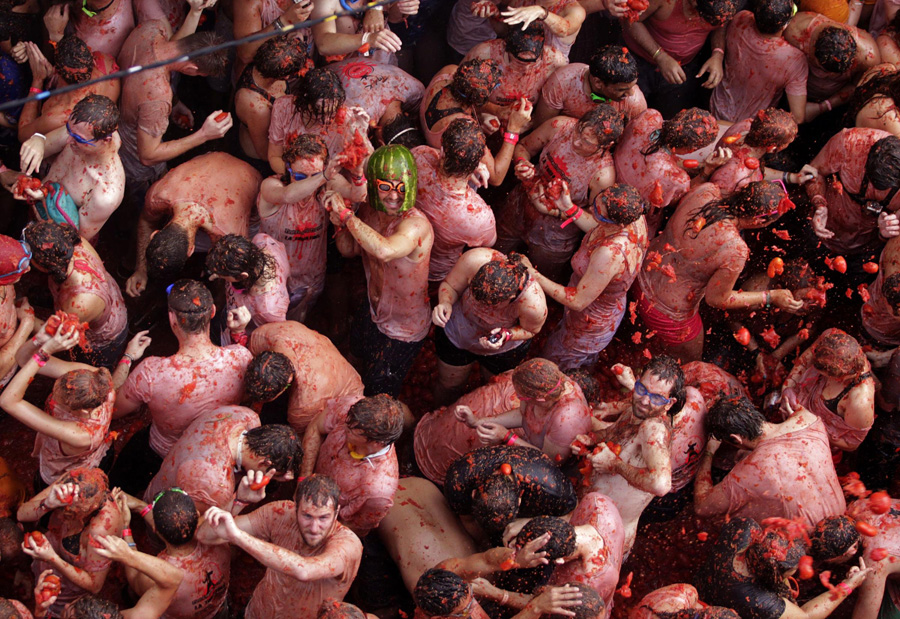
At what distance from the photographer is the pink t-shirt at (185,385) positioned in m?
4.90

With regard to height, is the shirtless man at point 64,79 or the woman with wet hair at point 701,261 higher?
the shirtless man at point 64,79

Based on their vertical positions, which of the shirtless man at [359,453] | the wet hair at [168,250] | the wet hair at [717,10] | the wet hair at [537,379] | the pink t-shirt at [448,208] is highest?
the wet hair at [717,10]

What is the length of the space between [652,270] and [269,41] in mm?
3090

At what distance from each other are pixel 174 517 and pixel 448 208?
257 cm

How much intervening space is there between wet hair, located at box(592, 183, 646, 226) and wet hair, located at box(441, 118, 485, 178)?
86cm

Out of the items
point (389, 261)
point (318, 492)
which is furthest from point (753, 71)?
point (318, 492)

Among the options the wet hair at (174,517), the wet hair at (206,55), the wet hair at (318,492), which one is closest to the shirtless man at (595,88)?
the wet hair at (206,55)

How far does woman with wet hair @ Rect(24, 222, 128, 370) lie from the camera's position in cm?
492

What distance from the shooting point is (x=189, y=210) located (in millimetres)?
5629

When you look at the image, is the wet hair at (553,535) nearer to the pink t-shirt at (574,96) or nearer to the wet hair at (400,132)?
the wet hair at (400,132)

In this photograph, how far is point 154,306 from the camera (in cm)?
671

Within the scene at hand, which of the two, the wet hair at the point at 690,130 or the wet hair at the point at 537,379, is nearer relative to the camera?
the wet hair at the point at 537,379

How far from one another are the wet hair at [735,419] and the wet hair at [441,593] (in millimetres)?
2050

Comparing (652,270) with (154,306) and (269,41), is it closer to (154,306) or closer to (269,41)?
(269,41)
